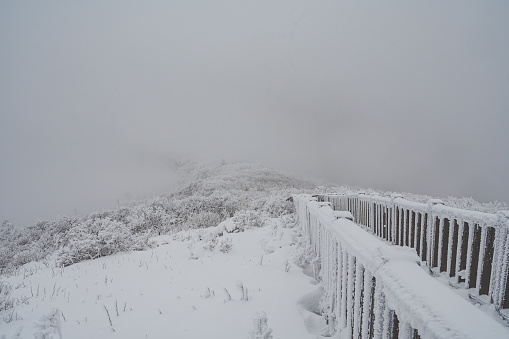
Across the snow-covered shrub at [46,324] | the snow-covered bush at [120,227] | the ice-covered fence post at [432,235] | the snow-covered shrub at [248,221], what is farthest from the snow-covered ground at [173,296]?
the snow-covered shrub at [248,221]

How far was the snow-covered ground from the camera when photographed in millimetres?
3664

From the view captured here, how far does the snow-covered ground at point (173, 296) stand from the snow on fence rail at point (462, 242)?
7.32ft

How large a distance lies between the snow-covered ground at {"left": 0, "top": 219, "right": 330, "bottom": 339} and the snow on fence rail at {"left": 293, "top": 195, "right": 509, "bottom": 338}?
119 cm

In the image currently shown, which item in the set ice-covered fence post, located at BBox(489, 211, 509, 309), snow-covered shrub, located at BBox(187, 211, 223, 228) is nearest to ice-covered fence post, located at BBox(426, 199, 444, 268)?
ice-covered fence post, located at BBox(489, 211, 509, 309)

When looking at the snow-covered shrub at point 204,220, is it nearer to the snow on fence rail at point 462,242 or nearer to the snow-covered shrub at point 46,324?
the snow on fence rail at point 462,242

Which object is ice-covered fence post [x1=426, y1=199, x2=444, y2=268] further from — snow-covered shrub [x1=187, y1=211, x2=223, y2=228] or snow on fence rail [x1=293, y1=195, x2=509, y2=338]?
snow-covered shrub [x1=187, y1=211, x2=223, y2=228]

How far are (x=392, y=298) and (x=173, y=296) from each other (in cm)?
420

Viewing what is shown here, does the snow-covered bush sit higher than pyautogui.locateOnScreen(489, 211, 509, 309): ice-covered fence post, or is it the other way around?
pyautogui.locateOnScreen(489, 211, 509, 309): ice-covered fence post

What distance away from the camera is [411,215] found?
567 cm

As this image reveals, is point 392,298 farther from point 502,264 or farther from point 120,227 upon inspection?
point 120,227

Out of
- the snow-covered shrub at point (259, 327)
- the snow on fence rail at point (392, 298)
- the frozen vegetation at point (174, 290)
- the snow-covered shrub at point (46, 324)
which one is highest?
the snow on fence rail at point (392, 298)

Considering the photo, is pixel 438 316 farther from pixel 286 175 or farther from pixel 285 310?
pixel 286 175

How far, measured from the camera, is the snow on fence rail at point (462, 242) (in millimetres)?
3270

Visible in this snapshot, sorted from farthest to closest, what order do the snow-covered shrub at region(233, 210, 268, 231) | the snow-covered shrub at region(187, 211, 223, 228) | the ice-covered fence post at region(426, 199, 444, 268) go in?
1. the snow-covered shrub at region(187, 211, 223, 228)
2. the snow-covered shrub at region(233, 210, 268, 231)
3. the ice-covered fence post at region(426, 199, 444, 268)
